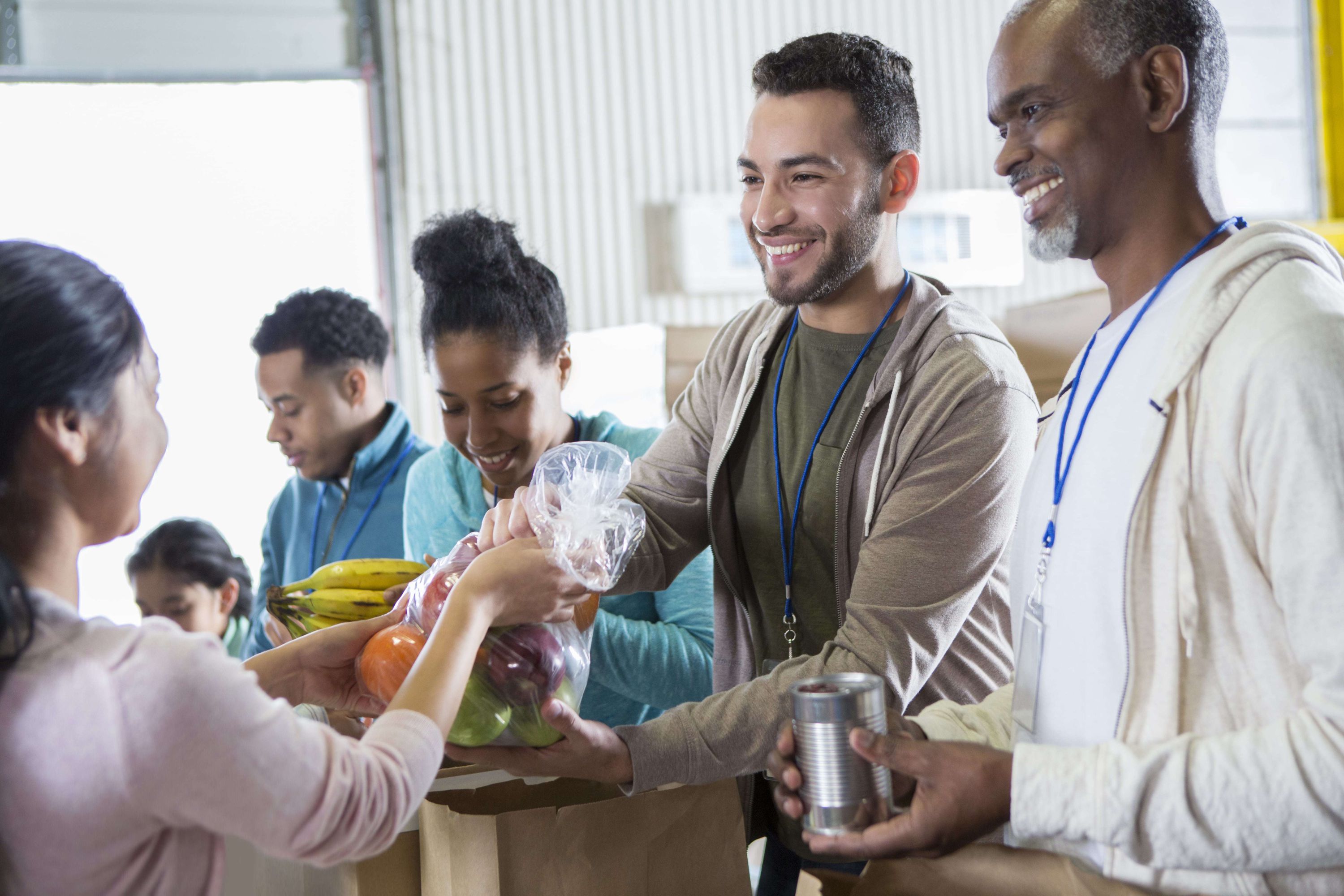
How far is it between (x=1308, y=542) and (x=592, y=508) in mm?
699

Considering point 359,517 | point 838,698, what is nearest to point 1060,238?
point 838,698

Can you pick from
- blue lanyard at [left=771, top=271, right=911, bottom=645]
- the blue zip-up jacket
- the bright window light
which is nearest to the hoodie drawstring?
blue lanyard at [left=771, top=271, right=911, bottom=645]

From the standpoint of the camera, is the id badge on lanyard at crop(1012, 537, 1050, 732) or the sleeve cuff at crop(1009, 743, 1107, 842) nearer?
the sleeve cuff at crop(1009, 743, 1107, 842)

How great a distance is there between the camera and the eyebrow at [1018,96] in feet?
3.63

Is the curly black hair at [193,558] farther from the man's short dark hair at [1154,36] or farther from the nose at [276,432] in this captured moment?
the man's short dark hair at [1154,36]

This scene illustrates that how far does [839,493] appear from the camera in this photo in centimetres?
143

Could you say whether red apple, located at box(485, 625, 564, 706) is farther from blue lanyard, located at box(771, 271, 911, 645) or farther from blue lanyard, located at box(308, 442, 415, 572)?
blue lanyard, located at box(308, 442, 415, 572)

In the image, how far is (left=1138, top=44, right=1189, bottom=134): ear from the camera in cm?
106

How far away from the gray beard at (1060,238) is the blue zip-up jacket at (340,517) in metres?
1.58

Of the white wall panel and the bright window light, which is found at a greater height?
Answer: the white wall panel

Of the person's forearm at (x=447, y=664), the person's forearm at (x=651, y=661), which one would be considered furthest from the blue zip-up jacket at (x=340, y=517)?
the person's forearm at (x=447, y=664)

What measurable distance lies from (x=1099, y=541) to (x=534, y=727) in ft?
1.94

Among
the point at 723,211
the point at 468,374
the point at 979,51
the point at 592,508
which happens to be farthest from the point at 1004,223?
the point at 592,508

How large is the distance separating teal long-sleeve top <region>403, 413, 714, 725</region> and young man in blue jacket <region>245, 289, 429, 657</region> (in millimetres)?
477
